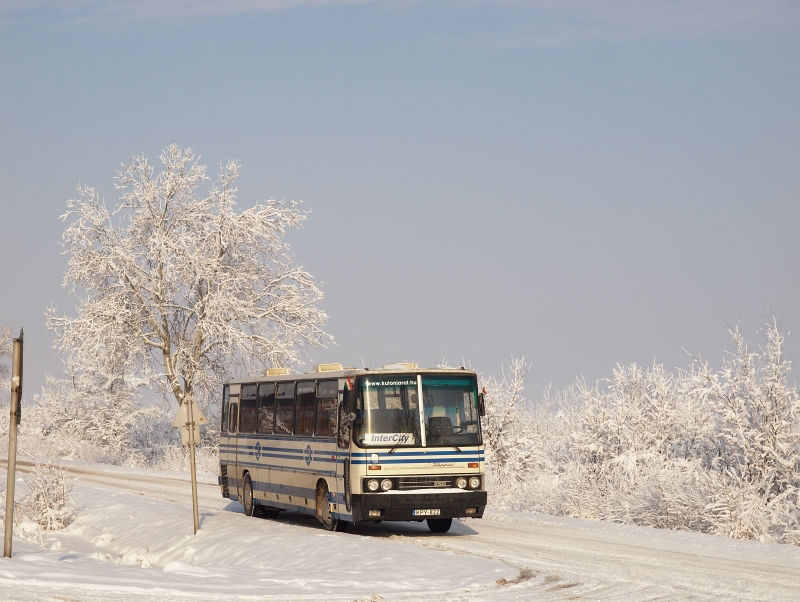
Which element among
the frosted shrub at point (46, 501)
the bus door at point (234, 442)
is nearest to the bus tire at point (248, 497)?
the bus door at point (234, 442)

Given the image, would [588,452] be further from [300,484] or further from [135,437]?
[135,437]

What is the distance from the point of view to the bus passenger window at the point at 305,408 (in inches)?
817

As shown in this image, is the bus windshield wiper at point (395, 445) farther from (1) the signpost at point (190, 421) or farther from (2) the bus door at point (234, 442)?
(2) the bus door at point (234, 442)

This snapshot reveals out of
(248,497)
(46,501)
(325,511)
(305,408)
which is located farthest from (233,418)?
(325,511)

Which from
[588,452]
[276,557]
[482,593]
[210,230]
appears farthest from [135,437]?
[482,593]

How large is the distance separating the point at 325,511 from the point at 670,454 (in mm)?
9892

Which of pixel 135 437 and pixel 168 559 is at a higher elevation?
pixel 135 437

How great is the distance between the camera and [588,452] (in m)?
29.1

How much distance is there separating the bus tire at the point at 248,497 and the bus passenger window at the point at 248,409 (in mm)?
1043

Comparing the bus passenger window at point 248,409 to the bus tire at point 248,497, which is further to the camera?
the bus tire at point 248,497

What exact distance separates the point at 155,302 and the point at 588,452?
1979 cm

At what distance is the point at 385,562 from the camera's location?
15.2 m

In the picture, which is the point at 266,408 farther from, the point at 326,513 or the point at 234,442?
the point at 326,513

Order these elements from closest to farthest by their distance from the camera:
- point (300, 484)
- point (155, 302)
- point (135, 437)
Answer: point (300, 484) < point (155, 302) < point (135, 437)
